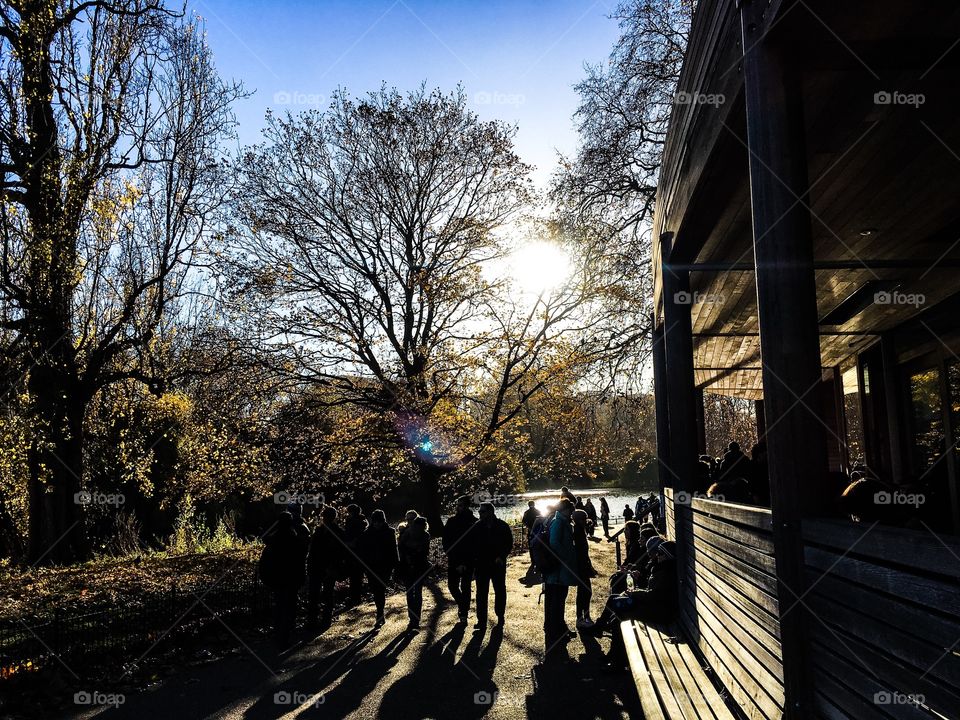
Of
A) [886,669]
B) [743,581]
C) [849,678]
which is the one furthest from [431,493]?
[886,669]

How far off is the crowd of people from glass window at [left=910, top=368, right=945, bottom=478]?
4304 mm

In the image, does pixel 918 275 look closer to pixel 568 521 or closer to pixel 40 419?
pixel 568 521

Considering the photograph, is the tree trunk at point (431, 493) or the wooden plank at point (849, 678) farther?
the tree trunk at point (431, 493)

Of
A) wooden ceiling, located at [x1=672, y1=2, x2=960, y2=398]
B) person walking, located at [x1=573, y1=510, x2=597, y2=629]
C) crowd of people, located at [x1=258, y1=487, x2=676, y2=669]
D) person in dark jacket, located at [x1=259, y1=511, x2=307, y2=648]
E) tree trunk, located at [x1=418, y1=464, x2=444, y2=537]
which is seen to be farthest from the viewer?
tree trunk, located at [x1=418, y1=464, x2=444, y2=537]

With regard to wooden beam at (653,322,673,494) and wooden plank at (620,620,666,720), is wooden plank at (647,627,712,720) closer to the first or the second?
Answer: wooden plank at (620,620,666,720)

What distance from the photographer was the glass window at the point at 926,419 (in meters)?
11.3

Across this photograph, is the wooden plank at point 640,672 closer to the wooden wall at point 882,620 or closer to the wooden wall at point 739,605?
the wooden wall at point 739,605

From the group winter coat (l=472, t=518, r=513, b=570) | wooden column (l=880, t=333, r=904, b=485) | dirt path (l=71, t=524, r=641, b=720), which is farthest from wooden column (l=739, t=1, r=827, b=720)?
wooden column (l=880, t=333, r=904, b=485)

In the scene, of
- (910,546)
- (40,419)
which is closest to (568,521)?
(910,546)

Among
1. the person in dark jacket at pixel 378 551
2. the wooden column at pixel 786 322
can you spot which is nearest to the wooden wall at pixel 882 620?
the wooden column at pixel 786 322

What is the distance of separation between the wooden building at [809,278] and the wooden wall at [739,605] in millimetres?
24

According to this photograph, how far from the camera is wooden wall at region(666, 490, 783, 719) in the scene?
180 inches

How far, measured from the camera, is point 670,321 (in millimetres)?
8906

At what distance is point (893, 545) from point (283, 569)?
8.75 m
